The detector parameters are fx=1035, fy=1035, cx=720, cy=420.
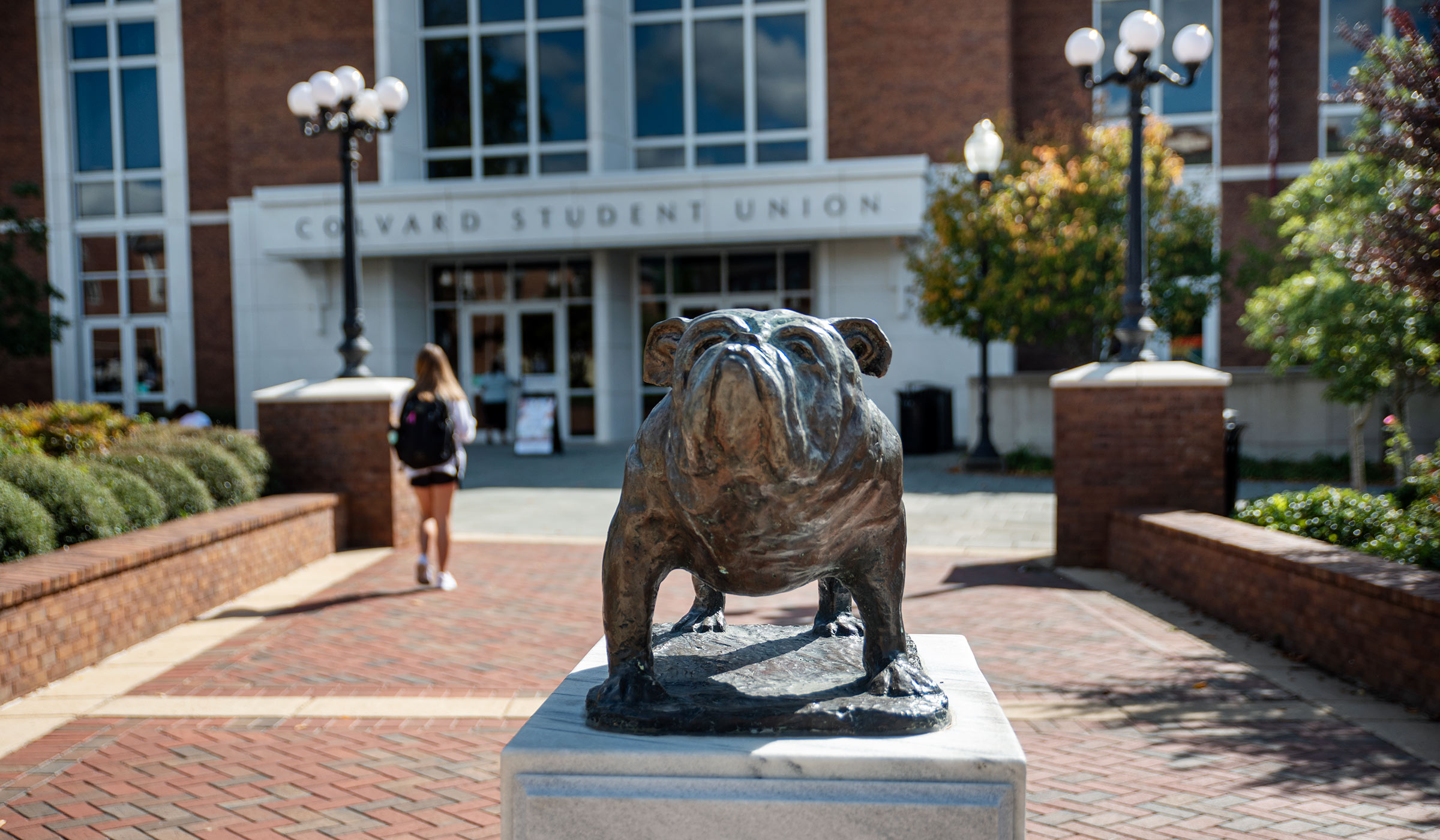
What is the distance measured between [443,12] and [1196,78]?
55.5ft

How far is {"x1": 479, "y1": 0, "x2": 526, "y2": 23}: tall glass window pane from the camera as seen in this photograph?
2255 cm

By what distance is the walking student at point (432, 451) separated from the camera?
26.7 feet

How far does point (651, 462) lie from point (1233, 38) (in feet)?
82.7

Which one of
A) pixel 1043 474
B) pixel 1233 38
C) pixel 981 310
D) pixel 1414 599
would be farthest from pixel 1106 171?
pixel 1414 599

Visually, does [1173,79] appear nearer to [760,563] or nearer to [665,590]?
[665,590]

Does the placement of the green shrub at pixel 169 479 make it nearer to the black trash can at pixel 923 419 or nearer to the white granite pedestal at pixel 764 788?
the white granite pedestal at pixel 764 788

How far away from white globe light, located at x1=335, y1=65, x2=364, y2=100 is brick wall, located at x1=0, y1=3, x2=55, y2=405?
61.2ft

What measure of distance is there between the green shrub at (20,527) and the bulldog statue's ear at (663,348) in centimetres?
567

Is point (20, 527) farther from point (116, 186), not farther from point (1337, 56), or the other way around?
point (1337, 56)

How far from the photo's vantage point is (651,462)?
2.41 meters

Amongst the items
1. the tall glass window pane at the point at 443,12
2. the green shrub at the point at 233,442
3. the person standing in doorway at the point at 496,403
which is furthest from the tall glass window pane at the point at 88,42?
the green shrub at the point at 233,442

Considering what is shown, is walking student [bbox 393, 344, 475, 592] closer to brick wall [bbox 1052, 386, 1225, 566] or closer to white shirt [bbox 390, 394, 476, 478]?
white shirt [bbox 390, 394, 476, 478]

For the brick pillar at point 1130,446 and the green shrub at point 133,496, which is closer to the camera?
the green shrub at point 133,496

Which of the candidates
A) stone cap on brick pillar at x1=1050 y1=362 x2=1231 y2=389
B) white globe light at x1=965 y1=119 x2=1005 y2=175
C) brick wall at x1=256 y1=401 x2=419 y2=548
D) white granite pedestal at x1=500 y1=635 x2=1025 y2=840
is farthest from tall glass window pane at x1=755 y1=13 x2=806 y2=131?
white granite pedestal at x1=500 y1=635 x2=1025 y2=840
